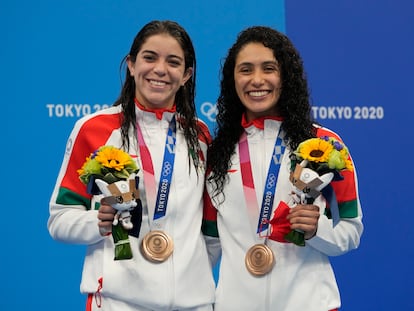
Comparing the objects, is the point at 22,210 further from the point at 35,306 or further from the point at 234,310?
the point at 234,310

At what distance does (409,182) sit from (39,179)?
2.14 metres

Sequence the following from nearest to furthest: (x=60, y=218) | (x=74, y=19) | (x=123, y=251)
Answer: (x=123, y=251), (x=60, y=218), (x=74, y=19)

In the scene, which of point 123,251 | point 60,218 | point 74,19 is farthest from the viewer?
point 74,19

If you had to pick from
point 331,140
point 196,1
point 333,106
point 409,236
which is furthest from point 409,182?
point 331,140

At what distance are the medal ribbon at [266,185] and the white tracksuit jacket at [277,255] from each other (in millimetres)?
16

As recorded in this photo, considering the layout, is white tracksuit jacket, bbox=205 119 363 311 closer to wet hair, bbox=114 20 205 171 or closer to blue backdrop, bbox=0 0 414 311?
wet hair, bbox=114 20 205 171

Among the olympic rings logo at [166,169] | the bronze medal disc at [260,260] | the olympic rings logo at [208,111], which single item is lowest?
the bronze medal disc at [260,260]

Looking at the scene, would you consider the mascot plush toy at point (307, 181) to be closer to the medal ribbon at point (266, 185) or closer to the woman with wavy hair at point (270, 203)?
the woman with wavy hair at point (270, 203)

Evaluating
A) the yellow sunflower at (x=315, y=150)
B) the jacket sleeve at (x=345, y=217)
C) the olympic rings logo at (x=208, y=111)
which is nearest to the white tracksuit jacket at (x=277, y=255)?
the jacket sleeve at (x=345, y=217)

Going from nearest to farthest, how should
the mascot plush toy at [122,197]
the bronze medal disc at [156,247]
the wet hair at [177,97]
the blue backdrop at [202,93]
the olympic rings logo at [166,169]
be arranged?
1. the mascot plush toy at [122,197]
2. the bronze medal disc at [156,247]
3. the olympic rings logo at [166,169]
4. the wet hair at [177,97]
5. the blue backdrop at [202,93]

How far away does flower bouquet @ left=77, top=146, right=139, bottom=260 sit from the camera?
2365 mm

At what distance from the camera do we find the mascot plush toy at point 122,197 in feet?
7.73

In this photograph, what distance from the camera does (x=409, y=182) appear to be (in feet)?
14.3

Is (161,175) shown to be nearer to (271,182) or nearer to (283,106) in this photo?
(271,182)
